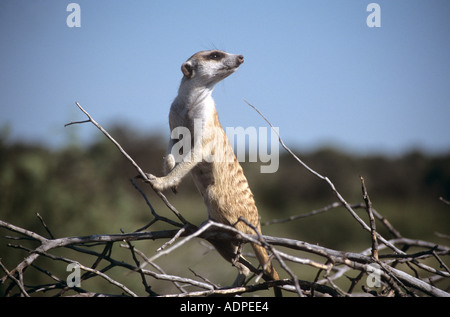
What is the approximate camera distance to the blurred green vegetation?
338 inches

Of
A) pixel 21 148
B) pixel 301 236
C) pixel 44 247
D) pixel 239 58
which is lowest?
pixel 301 236

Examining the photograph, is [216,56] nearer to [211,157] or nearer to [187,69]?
[187,69]

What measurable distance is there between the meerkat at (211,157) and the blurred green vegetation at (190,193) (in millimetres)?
3034

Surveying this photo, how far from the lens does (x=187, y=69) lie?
338 cm

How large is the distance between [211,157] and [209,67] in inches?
28.2

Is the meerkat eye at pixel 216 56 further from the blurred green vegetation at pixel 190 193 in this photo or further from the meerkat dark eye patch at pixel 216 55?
the blurred green vegetation at pixel 190 193

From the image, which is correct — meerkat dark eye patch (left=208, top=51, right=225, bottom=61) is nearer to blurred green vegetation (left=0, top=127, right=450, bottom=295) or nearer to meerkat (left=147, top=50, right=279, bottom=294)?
meerkat (left=147, top=50, right=279, bottom=294)

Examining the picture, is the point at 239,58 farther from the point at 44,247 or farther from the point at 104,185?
the point at 104,185

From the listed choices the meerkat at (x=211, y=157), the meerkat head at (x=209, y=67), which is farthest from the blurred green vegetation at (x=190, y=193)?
the meerkat head at (x=209, y=67)

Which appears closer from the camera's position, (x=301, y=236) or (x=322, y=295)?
(x=322, y=295)
